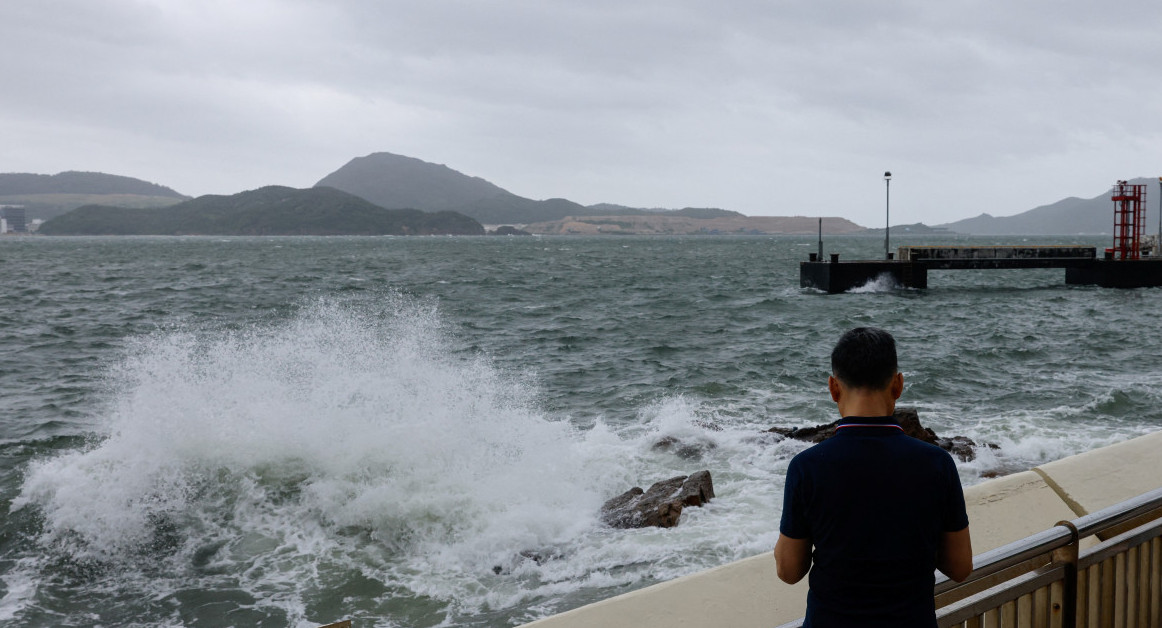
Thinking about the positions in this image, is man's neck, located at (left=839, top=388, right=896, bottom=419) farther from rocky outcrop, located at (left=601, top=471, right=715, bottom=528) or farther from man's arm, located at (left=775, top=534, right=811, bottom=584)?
rocky outcrop, located at (left=601, top=471, right=715, bottom=528)

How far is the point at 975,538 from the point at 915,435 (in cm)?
857

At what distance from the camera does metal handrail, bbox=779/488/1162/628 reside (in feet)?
8.94

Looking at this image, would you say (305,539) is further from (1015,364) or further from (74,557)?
(1015,364)

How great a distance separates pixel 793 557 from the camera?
2.34 m

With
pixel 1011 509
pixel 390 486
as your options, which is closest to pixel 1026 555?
pixel 1011 509

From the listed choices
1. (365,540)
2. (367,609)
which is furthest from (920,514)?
(365,540)

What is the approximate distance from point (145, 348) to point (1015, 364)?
2478 centimetres

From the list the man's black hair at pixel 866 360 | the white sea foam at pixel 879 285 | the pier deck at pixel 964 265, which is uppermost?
the man's black hair at pixel 866 360

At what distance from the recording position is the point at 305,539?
32.6 ft

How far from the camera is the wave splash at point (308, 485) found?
30.9 feet

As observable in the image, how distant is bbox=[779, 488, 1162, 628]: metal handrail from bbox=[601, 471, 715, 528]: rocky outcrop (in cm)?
692

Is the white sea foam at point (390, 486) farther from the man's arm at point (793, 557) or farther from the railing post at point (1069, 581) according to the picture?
the man's arm at point (793, 557)

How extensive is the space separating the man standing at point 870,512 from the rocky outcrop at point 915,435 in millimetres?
9812

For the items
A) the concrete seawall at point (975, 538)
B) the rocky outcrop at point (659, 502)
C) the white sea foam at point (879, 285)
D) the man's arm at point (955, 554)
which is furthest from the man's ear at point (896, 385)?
the white sea foam at point (879, 285)
